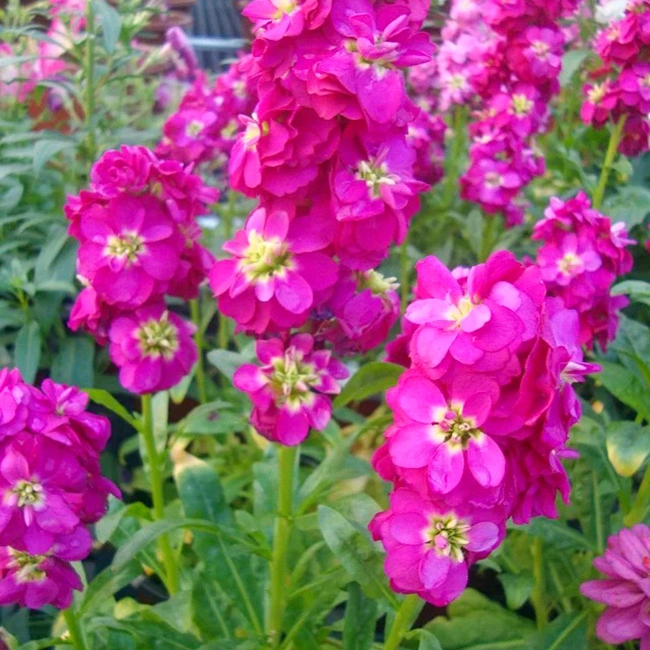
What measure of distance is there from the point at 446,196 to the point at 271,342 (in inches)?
46.0

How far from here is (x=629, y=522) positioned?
3.34ft

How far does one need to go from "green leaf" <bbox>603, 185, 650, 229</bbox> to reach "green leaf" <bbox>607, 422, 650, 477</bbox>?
0.51 metres

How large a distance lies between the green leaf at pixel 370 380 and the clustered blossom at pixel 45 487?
0.84 ft

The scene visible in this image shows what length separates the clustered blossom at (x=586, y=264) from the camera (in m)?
1.01

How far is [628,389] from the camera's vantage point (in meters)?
0.99

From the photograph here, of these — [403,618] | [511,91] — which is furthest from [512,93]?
[403,618]

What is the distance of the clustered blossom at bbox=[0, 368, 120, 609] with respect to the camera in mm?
671

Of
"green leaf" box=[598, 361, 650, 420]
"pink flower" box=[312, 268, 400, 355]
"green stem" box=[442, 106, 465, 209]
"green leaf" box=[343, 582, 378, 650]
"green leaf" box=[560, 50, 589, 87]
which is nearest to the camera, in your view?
"pink flower" box=[312, 268, 400, 355]

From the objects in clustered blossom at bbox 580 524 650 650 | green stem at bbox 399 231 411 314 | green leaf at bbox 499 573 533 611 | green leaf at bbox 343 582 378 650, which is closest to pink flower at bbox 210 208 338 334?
green leaf at bbox 343 582 378 650

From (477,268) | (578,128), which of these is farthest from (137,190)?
(578,128)

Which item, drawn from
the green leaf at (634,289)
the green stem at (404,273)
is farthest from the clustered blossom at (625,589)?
the green stem at (404,273)

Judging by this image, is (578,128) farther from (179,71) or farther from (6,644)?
(6,644)

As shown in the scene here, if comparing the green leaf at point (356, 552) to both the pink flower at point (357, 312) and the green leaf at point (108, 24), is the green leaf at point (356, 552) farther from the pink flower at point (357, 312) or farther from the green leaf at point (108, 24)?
the green leaf at point (108, 24)

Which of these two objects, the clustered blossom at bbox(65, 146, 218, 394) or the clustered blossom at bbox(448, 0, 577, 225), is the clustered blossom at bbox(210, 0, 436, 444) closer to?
the clustered blossom at bbox(65, 146, 218, 394)
